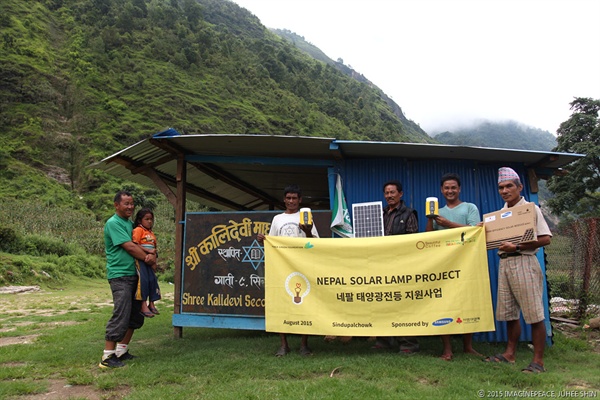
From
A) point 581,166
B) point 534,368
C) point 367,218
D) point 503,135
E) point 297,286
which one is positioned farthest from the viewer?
point 503,135

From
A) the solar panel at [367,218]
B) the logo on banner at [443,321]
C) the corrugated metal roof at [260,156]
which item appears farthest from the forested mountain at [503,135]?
the logo on banner at [443,321]

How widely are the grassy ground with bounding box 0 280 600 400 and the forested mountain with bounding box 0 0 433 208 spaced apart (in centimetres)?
3601

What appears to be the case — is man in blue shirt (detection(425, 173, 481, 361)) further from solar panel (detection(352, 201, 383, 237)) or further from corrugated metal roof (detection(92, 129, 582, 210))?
solar panel (detection(352, 201, 383, 237))

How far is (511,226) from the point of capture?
3928 mm

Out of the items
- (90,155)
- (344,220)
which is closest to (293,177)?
(344,220)

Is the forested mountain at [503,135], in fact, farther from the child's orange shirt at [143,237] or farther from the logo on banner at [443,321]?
the child's orange shirt at [143,237]

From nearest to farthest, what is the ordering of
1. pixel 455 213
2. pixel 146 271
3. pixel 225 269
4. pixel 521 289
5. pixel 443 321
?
pixel 521 289 → pixel 443 321 → pixel 455 213 → pixel 146 271 → pixel 225 269

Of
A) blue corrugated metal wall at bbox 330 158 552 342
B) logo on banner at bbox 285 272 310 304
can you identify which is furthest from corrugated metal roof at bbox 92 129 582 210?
logo on banner at bbox 285 272 310 304

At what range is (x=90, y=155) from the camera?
148 ft

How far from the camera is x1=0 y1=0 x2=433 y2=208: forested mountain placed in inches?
1729

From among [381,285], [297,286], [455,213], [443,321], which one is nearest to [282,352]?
[297,286]

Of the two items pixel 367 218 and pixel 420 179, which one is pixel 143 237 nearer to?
pixel 367 218

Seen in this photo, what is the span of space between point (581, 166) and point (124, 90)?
54505 mm

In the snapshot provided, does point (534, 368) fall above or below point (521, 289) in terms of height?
below
